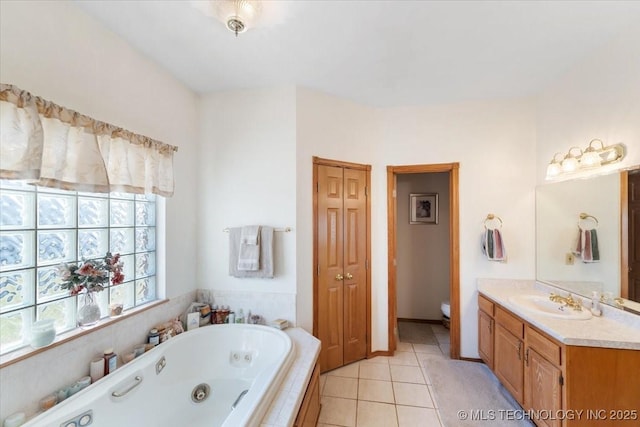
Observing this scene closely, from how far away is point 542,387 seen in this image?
1.70 m

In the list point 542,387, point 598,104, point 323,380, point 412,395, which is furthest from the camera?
point 323,380

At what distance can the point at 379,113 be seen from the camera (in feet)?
9.61

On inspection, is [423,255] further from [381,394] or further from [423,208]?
[381,394]

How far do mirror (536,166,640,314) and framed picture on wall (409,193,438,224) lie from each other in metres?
1.26

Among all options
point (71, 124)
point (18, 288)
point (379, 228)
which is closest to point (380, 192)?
point (379, 228)

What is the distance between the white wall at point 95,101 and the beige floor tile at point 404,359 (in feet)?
7.28

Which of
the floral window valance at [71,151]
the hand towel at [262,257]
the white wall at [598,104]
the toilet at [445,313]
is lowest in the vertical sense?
the toilet at [445,313]

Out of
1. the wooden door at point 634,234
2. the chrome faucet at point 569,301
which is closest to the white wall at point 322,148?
the chrome faucet at point 569,301

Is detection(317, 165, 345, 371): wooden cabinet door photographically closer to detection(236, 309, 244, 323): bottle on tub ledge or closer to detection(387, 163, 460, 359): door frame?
detection(387, 163, 460, 359): door frame

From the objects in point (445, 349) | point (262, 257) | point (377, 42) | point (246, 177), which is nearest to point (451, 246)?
point (445, 349)

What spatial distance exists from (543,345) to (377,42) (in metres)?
2.36

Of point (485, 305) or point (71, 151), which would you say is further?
point (485, 305)

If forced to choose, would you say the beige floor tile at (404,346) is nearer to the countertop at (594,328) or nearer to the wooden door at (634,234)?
the countertop at (594,328)

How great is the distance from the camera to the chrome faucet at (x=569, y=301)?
6.42 ft
